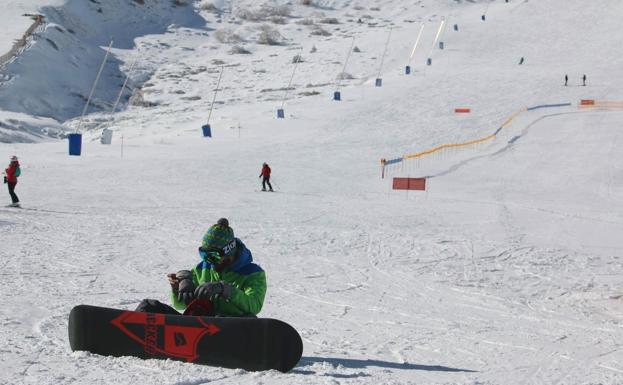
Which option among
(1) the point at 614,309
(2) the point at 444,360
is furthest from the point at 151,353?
(1) the point at 614,309

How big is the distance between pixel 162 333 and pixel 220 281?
614mm

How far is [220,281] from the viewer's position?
538 cm

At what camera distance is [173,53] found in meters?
66.1

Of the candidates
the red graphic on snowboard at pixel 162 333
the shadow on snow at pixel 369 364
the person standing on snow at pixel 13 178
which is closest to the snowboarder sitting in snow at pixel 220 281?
the red graphic on snowboard at pixel 162 333

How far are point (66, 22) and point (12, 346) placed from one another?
59515mm

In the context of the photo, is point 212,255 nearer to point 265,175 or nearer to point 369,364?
point 369,364

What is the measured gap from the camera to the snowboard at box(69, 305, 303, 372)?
17.7 ft

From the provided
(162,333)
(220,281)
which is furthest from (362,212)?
(220,281)

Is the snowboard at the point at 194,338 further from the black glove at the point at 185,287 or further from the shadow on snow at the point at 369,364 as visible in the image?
the shadow on snow at the point at 369,364

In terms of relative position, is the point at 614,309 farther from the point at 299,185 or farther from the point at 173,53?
the point at 173,53

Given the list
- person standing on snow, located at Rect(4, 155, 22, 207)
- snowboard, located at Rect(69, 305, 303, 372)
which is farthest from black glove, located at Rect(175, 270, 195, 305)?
person standing on snow, located at Rect(4, 155, 22, 207)

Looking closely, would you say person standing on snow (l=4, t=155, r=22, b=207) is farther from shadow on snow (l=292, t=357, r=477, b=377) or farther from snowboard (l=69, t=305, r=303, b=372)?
shadow on snow (l=292, t=357, r=477, b=377)

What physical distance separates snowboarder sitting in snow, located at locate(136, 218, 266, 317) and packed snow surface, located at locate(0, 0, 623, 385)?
44cm

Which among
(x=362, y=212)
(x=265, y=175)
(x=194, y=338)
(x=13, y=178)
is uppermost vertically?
Answer: (x=265, y=175)
